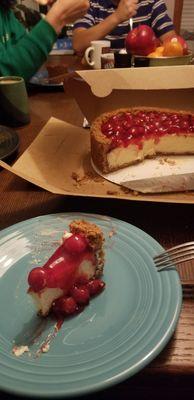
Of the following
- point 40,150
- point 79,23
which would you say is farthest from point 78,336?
point 79,23

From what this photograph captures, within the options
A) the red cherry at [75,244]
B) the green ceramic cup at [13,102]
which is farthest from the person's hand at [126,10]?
the red cherry at [75,244]

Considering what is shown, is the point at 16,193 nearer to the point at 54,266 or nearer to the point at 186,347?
the point at 54,266

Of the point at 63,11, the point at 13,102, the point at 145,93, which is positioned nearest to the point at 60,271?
the point at 145,93

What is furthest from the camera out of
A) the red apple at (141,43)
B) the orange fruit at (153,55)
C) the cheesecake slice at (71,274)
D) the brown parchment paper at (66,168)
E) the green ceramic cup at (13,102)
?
the red apple at (141,43)

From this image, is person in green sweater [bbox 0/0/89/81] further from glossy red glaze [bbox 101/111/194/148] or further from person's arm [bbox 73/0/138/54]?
glossy red glaze [bbox 101/111/194/148]

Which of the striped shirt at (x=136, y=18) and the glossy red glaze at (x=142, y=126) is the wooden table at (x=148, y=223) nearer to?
the glossy red glaze at (x=142, y=126)

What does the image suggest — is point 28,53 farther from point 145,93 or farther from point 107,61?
point 145,93

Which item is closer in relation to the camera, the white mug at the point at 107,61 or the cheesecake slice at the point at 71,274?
the cheesecake slice at the point at 71,274
